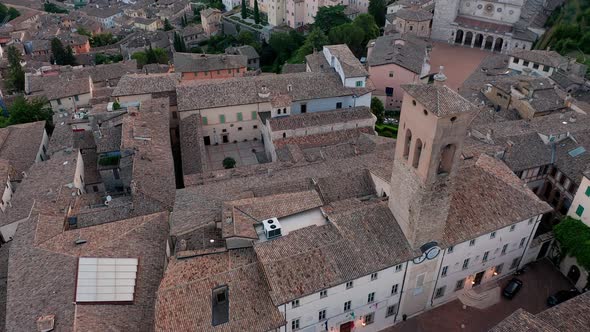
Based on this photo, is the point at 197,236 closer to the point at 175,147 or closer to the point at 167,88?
the point at 175,147

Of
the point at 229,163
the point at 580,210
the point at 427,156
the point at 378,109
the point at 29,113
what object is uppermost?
the point at 427,156

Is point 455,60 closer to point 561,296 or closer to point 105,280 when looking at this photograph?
point 561,296

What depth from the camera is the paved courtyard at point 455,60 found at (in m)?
80.4

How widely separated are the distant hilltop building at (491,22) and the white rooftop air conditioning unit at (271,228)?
243ft

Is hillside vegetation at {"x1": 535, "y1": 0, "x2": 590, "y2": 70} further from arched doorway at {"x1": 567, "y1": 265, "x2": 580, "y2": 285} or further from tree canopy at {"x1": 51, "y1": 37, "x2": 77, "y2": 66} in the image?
tree canopy at {"x1": 51, "y1": 37, "x2": 77, "y2": 66}

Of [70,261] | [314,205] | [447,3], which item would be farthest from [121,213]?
[447,3]

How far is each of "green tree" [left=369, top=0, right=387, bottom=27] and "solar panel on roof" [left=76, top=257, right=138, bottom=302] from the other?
285 feet

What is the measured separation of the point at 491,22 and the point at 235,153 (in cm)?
6569

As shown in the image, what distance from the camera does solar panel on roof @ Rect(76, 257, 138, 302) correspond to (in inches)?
1230

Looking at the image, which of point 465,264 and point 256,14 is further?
point 256,14

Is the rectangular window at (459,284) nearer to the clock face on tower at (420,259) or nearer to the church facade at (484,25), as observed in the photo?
the clock face on tower at (420,259)

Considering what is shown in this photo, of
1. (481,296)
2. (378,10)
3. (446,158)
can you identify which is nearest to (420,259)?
(446,158)

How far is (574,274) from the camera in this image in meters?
38.6

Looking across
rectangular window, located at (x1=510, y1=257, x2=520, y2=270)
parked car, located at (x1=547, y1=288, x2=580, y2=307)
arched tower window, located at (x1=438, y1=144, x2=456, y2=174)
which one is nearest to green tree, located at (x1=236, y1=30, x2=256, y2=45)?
rectangular window, located at (x1=510, y1=257, x2=520, y2=270)
